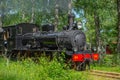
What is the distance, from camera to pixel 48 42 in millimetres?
18875

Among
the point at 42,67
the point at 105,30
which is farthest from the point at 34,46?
the point at 105,30

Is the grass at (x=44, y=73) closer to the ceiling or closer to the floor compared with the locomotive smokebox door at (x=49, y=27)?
closer to the floor

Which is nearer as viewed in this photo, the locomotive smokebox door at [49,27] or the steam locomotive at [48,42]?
the steam locomotive at [48,42]

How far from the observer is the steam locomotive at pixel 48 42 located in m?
16.8

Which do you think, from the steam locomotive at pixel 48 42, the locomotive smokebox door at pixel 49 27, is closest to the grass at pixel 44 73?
the steam locomotive at pixel 48 42

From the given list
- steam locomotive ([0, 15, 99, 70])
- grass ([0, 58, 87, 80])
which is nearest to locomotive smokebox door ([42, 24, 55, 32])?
steam locomotive ([0, 15, 99, 70])

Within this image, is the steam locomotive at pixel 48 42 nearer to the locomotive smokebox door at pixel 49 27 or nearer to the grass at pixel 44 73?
the locomotive smokebox door at pixel 49 27

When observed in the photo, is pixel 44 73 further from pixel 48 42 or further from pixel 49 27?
pixel 49 27

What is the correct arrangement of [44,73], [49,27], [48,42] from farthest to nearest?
[49,27], [48,42], [44,73]

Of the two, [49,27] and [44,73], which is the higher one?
[49,27]

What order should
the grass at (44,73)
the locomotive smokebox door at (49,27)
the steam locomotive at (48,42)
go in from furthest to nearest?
the locomotive smokebox door at (49,27) → the steam locomotive at (48,42) → the grass at (44,73)

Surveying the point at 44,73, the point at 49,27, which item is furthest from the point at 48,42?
the point at 44,73

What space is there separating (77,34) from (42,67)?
24.8 ft

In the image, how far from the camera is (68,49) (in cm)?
1769
